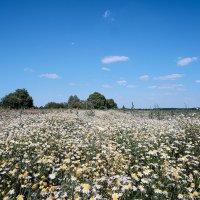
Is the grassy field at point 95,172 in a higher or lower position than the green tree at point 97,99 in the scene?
lower

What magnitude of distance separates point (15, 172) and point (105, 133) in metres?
4.07

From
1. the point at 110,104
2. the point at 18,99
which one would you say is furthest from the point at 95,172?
the point at 110,104

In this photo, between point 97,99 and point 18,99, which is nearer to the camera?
point 18,99

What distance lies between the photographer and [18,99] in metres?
57.1

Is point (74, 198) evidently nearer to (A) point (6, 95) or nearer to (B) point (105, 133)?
(B) point (105, 133)

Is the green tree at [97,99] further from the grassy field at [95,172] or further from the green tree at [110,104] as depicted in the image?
the grassy field at [95,172]

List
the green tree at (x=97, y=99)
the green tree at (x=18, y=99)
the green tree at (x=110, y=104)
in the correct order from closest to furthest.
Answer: the green tree at (x=18, y=99) → the green tree at (x=97, y=99) → the green tree at (x=110, y=104)

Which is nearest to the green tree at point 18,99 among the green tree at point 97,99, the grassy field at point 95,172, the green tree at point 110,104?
the green tree at point 97,99

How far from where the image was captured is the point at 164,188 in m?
3.86

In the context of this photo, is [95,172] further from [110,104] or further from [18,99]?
[110,104]

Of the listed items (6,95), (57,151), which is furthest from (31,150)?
(6,95)

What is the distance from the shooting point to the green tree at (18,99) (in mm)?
59094

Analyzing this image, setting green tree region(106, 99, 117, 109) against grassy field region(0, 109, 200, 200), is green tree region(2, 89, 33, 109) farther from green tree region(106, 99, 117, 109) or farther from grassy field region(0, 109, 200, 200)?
grassy field region(0, 109, 200, 200)

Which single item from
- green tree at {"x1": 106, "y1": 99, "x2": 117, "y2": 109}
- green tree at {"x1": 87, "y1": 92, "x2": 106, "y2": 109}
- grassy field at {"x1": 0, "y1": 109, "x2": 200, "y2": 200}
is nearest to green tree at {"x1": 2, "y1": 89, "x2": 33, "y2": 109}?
green tree at {"x1": 87, "y1": 92, "x2": 106, "y2": 109}
